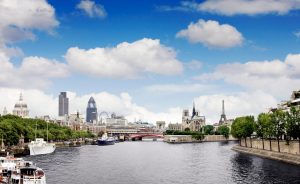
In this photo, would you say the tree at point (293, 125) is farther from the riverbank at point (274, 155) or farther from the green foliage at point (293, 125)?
the riverbank at point (274, 155)

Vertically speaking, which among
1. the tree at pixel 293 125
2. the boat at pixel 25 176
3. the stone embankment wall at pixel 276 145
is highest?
the tree at pixel 293 125

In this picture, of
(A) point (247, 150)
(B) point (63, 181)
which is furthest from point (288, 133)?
(B) point (63, 181)

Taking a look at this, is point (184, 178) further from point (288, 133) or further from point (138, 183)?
point (288, 133)

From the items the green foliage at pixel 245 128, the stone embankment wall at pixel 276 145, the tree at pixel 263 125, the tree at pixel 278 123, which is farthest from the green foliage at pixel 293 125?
the green foliage at pixel 245 128

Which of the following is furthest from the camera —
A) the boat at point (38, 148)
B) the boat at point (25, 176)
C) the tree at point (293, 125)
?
the boat at point (38, 148)

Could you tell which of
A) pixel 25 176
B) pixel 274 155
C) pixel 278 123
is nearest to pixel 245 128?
pixel 278 123

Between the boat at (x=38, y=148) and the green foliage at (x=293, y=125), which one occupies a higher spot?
the green foliage at (x=293, y=125)

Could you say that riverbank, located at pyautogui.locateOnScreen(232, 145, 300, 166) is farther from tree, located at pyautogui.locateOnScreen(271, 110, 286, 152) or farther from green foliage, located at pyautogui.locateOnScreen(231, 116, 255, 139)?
green foliage, located at pyautogui.locateOnScreen(231, 116, 255, 139)

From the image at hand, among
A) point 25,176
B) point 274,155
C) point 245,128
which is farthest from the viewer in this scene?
point 245,128

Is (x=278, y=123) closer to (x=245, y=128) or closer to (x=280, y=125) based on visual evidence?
(x=280, y=125)

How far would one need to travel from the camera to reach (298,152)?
384ft

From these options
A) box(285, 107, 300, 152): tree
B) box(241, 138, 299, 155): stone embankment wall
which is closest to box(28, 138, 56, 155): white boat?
box(241, 138, 299, 155): stone embankment wall

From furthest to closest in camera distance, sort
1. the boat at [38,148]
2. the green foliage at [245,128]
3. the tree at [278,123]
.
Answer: the green foliage at [245,128], the boat at [38,148], the tree at [278,123]

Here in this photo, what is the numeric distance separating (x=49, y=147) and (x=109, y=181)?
88.5m
